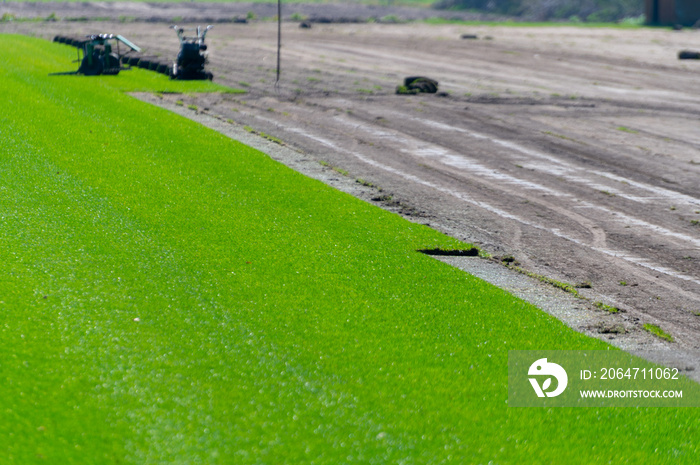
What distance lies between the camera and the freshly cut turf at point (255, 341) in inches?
153

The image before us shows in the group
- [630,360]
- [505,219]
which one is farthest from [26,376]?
[505,219]

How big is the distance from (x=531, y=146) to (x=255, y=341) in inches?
397

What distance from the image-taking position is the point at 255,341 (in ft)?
16.2

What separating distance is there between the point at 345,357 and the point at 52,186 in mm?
4873

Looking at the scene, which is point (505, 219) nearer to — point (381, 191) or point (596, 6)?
point (381, 191)

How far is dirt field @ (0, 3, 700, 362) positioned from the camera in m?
7.77

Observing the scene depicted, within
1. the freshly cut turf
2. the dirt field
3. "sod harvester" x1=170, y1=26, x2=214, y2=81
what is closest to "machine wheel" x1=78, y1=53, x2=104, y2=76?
"sod harvester" x1=170, y1=26, x2=214, y2=81

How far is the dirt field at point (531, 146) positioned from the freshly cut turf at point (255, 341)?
4.73ft

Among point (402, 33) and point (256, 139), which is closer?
point (256, 139)

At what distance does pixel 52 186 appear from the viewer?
8188 millimetres

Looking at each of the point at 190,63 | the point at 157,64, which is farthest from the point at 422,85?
the point at 157,64

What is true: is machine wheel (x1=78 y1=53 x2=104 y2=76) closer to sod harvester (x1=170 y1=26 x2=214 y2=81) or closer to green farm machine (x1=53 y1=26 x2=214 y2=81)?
green farm machine (x1=53 y1=26 x2=214 y2=81)

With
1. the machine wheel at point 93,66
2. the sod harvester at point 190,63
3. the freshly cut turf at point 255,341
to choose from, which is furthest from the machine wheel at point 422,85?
the freshly cut turf at point 255,341

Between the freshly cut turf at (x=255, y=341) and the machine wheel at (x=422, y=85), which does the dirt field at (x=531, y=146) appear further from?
the freshly cut turf at (x=255, y=341)
